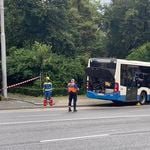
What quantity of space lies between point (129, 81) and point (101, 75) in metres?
1.80

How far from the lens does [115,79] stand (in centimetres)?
3072

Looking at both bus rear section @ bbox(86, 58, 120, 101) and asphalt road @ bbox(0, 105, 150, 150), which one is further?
bus rear section @ bbox(86, 58, 120, 101)

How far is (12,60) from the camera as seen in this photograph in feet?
126

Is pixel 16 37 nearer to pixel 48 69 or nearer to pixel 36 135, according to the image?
pixel 48 69

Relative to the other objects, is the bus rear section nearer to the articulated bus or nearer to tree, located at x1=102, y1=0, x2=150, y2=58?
the articulated bus

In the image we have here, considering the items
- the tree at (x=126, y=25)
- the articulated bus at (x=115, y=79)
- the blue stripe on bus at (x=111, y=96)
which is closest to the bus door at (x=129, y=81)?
the articulated bus at (x=115, y=79)

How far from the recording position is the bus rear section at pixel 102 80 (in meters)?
30.8

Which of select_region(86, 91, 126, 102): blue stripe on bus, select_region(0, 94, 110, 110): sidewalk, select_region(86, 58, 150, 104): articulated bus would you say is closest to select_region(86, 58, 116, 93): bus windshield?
select_region(86, 58, 150, 104): articulated bus

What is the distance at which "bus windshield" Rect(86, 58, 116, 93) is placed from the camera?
30.9m

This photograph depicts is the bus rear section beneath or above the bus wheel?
above

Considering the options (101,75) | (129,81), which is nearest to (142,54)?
(129,81)

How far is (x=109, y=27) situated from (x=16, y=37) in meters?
17.0

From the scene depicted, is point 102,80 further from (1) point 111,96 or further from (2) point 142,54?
(2) point 142,54

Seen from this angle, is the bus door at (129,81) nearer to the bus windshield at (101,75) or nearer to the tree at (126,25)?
the bus windshield at (101,75)
